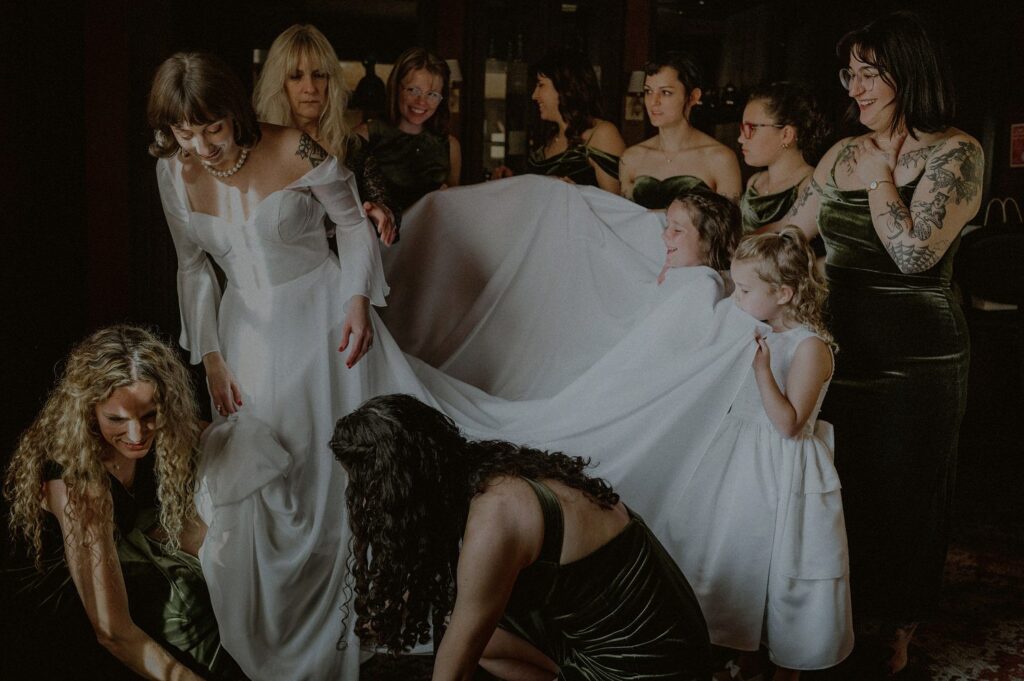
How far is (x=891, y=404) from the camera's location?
9.58ft

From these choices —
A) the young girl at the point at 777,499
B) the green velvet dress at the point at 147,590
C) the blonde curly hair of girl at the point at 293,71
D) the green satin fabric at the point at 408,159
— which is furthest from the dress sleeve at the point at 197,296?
the young girl at the point at 777,499

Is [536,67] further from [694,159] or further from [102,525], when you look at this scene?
[102,525]

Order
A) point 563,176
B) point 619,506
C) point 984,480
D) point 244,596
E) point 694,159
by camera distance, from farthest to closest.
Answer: point 984,480
point 563,176
point 694,159
point 244,596
point 619,506

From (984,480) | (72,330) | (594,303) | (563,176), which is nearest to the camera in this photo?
(72,330)

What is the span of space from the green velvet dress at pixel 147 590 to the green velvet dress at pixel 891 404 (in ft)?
6.21

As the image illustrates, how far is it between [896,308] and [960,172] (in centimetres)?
44

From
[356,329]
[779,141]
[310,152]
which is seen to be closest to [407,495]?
[356,329]

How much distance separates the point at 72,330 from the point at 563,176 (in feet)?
6.10

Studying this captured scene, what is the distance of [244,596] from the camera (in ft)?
8.18

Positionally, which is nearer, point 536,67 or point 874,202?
point 874,202

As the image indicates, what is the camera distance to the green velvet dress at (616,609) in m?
2.07

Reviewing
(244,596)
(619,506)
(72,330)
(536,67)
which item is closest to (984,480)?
(536,67)

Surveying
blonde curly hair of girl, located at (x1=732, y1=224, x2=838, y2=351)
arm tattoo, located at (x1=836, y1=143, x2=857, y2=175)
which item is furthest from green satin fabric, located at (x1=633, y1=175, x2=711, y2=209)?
blonde curly hair of girl, located at (x1=732, y1=224, x2=838, y2=351)

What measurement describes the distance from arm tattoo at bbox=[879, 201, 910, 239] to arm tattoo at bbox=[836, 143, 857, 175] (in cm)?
19
